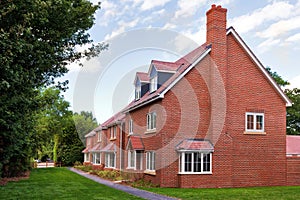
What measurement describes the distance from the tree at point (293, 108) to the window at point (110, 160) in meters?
28.1

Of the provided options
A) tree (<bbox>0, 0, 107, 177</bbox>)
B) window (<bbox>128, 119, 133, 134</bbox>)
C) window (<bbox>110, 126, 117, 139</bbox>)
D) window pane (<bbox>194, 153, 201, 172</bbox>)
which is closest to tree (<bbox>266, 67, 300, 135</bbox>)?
window (<bbox>110, 126, 117, 139</bbox>)

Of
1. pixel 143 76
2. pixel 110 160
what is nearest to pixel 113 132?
pixel 110 160

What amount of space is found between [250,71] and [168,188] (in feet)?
32.2

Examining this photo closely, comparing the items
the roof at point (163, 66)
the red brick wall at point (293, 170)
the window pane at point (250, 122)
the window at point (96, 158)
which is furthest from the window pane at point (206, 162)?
the window at point (96, 158)

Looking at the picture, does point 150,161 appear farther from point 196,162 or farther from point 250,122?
point 250,122

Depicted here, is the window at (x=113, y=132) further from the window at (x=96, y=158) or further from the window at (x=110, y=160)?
the window at (x=96, y=158)

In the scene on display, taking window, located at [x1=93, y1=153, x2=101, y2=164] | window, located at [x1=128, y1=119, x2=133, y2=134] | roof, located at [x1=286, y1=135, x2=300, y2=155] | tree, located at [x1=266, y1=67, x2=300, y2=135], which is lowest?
window, located at [x1=93, y1=153, x2=101, y2=164]

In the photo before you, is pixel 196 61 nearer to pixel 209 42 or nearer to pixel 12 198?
pixel 209 42

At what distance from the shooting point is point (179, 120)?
72.0ft

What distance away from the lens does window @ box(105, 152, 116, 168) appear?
3541 cm

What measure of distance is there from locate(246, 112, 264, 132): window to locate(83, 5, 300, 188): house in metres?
0.07

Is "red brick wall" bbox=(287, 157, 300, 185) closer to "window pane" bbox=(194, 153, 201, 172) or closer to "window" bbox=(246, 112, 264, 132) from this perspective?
"window" bbox=(246, 112, 264, 132)

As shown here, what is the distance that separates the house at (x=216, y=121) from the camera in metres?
21.5

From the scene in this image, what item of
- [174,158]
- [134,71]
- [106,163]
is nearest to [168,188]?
[174,158]
